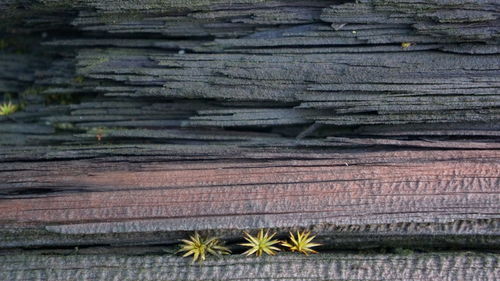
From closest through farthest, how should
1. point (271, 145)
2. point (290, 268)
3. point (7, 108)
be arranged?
point (290, 268), point (271, 145), point (7, 108)

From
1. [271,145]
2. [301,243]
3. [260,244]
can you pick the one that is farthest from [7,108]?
[301,243]

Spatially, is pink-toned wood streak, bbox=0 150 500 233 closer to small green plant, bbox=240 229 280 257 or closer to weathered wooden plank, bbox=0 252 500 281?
small green plant, bbox=240 229 280 257

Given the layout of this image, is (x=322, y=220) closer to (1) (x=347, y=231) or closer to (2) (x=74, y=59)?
(1) (x=347, y=231)

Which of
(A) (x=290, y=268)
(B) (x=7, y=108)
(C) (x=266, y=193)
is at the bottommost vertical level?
(A) (x=290, y=268)

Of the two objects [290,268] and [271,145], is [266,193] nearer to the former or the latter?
[271,145]

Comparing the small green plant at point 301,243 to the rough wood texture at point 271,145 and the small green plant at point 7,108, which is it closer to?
the rough wood texture at point 271,145

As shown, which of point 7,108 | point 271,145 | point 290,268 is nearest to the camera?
point 290,268
